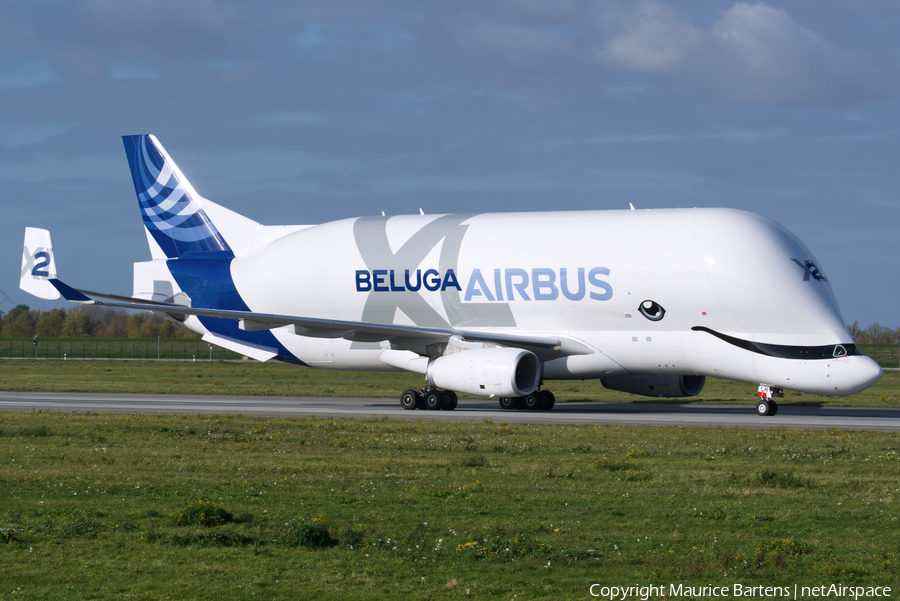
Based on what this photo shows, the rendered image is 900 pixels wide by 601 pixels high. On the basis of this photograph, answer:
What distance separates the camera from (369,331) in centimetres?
3139

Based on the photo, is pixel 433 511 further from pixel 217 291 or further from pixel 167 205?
pixel 167 205

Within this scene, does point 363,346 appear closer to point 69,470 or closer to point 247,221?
point 247,221

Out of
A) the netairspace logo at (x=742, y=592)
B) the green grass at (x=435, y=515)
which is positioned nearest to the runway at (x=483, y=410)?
the green grass at (x=435, y=515)

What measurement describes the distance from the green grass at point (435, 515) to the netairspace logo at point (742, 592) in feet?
0.57

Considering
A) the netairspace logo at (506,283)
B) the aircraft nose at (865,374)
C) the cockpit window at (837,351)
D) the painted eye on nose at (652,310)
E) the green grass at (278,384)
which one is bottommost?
the green grass at (278,384)

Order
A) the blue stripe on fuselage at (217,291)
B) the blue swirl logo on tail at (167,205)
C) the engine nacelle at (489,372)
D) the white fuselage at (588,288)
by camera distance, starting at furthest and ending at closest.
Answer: the blue swirl logo on tail at (167,205) → the blue stripe on fuselage at (217,291) → the engine nacelle at (489,372) → the white fuselage at (588,288)

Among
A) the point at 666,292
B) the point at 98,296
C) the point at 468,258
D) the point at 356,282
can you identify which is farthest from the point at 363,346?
the point at 666,292

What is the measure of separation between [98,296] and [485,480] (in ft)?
68.7

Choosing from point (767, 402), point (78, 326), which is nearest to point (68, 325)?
point (78, 326)

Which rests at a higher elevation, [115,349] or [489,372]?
[489,372]

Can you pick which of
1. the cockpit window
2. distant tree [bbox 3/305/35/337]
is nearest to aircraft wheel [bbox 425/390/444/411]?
the cockpit window

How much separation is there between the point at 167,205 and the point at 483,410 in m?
16.2

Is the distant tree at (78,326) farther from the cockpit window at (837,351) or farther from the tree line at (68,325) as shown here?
the cockpit window at (837,351)

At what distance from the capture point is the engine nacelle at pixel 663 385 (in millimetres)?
33000
